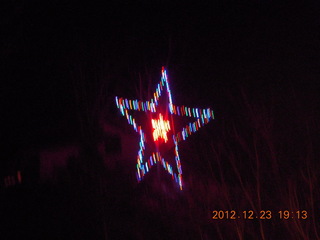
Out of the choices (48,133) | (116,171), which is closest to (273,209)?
(116,171)

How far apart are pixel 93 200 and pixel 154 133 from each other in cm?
237

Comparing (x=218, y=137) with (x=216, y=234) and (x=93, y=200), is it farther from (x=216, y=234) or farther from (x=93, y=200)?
(x=216, y=234)

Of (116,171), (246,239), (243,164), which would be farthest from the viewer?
(116,171)

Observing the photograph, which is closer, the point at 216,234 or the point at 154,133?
the point at 216,234

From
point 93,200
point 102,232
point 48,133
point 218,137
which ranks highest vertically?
point 48,133

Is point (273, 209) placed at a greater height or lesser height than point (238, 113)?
lesser

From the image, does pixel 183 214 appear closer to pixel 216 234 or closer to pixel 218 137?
pixel 216 234

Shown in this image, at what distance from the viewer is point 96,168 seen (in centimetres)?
1002

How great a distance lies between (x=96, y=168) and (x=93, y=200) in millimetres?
950

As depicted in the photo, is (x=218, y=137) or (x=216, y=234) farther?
(x=218, y=137)

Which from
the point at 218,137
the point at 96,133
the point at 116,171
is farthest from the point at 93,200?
the point at 218,137

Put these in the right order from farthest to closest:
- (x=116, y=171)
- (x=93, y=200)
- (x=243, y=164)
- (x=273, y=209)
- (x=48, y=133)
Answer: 1. (x=48, y=133)
2. (x=116, y=171)
3. (x=243, y=164)
4. (x=93, y=200)
5. (x=273, y=209)

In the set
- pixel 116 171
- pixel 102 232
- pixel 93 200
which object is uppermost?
pixel 116 171

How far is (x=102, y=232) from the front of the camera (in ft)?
27.1
